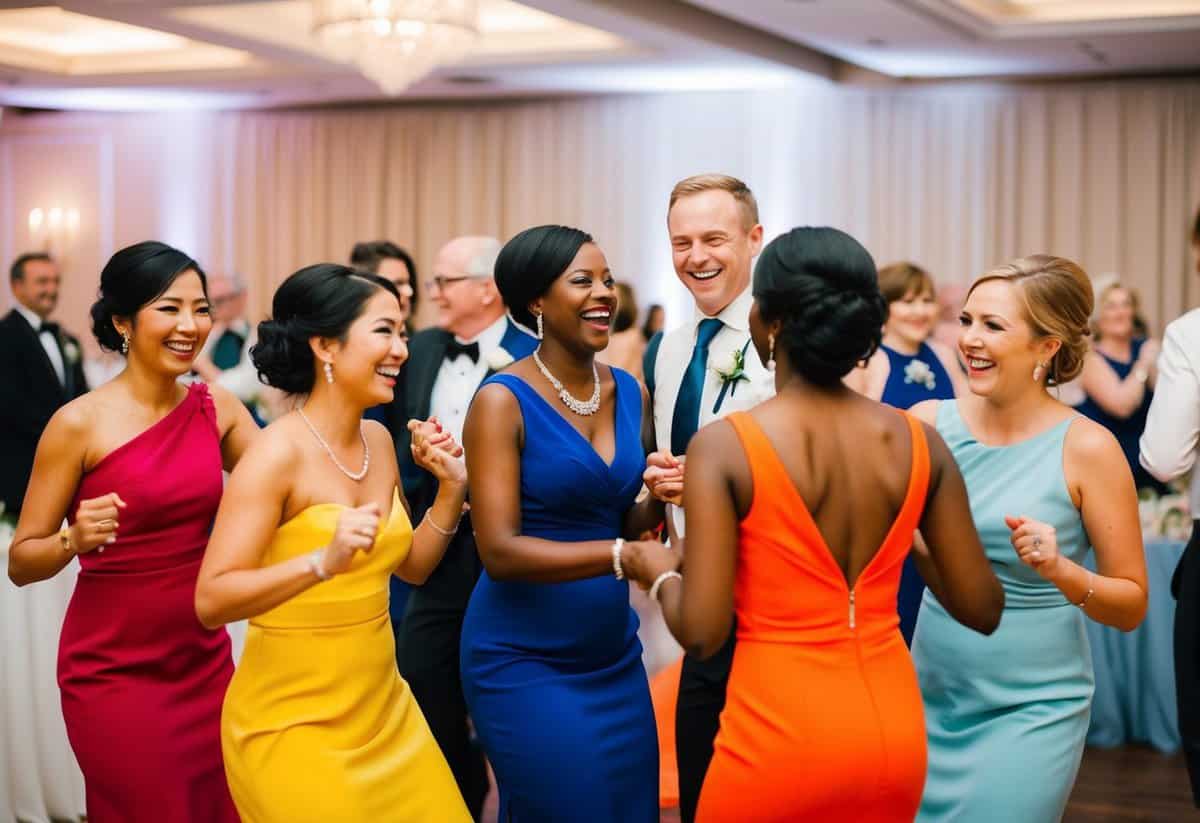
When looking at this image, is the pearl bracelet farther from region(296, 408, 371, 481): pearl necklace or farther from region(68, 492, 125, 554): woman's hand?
region(68, 492, 125, 554): woman's hand

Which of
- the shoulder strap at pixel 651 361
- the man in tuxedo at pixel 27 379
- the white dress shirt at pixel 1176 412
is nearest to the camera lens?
the shoulder strap at pixel 651 361

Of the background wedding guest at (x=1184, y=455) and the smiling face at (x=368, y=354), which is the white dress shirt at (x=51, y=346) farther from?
the background wedding guest at (x=1184, y=455)

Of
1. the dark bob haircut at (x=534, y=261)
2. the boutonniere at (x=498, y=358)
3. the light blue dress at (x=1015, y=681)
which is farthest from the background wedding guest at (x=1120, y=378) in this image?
the dark bob haircut at (x=534, y=261)

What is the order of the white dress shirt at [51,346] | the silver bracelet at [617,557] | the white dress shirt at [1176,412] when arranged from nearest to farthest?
1. the silver bracelet at [617,557]
2. the white dress shirt at [1176,412]
3. the white dress shirt at [51,346]

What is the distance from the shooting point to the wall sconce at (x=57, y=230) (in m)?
13.0

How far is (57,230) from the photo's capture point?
43.7ft

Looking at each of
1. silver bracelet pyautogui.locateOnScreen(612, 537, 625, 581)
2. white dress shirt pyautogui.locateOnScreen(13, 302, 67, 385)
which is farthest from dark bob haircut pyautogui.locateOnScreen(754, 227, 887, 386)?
white dress shirt pyautogui.locateOnScreen(13, 302, 67, 385)

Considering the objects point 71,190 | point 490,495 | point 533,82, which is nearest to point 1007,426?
point 490,495

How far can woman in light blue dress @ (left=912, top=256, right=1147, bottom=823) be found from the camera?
8.80 ft

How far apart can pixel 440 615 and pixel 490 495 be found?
1254 millimetres

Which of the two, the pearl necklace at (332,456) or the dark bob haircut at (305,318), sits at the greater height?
the dark bob haircut at (305,318)

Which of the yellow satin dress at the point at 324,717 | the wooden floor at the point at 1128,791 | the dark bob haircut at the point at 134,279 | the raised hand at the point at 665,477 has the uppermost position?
the dark bob haircut at the point at 134,279

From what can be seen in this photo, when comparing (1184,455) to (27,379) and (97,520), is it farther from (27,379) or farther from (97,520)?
(27,379)

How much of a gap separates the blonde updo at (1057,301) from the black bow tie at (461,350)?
182 cm
